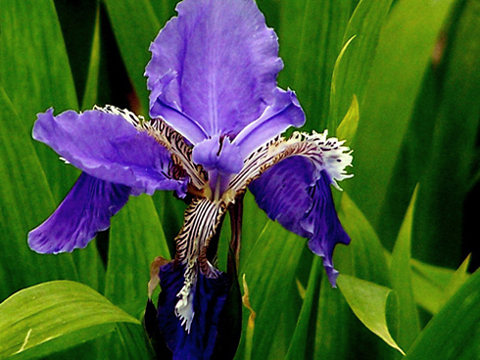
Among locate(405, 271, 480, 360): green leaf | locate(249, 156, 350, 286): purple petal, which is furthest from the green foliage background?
locate(249, 156, 350, 286): purple petal

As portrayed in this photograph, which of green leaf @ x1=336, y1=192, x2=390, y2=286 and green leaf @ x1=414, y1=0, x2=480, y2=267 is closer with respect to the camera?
green leaf @ x1=336, y1=192, x2=390, y2=286

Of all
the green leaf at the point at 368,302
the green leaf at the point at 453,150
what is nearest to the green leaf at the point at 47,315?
the green leaf at the point at 368,302

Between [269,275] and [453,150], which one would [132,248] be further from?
[453,150]

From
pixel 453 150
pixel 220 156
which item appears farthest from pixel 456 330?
pixel 453 150

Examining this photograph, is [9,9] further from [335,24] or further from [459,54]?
[459,54]

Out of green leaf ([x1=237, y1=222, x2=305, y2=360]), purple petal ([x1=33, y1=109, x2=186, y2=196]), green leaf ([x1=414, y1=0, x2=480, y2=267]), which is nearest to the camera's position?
purple petal ([x1=33, y1=109, x2=186, y2=196])

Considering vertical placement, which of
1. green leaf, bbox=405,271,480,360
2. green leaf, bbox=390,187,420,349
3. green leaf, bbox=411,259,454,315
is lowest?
green leaf, bbox=411,259,454,315

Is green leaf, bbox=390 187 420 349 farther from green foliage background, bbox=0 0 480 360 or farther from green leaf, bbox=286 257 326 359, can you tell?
green leaf, bbox=286 257 326 359

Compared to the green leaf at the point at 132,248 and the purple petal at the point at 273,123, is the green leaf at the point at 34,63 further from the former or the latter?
the purple petal at the point at 273,123
